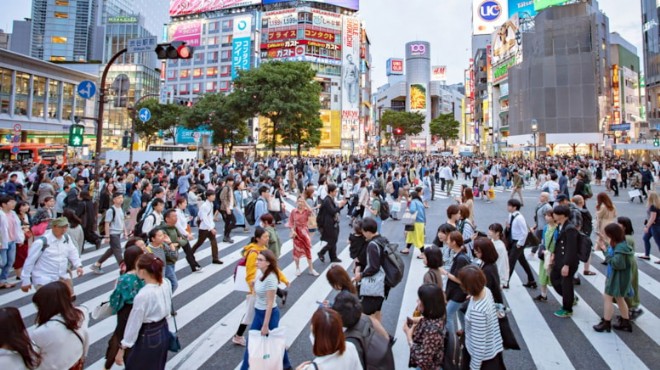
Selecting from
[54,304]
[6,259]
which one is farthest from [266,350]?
[6,259]

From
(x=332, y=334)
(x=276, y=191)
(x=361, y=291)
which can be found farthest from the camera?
(x=276, y=191)

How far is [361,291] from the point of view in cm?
418

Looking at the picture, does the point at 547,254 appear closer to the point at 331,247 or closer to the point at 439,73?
the point at 331,247

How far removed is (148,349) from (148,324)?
201 millimetres

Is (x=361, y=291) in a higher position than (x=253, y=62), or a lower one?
lower

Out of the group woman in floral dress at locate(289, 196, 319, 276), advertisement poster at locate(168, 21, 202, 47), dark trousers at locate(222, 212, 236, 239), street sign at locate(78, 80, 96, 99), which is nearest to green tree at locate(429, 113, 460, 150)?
advertisement poster at locate(168, 21, 202, 47)

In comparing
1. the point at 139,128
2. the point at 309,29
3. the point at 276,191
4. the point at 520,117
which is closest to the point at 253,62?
the point at 309,29

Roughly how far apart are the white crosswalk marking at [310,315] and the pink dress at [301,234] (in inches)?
20.1

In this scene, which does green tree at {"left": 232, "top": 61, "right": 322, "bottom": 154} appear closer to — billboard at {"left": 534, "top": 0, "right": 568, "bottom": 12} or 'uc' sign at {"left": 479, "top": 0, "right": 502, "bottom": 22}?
billboard at {"left": 534, "top": 0, "right": 568, "bottom": 12}

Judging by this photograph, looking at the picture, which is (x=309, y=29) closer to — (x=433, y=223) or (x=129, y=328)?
(x=433, y=223)

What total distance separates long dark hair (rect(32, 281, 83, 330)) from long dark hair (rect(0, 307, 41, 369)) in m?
0.27

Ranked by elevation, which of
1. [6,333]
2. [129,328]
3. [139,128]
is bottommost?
[129,328]

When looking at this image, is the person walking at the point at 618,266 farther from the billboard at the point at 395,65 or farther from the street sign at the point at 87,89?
the billboard at the point at 395,65

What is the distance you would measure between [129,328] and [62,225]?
262cm
